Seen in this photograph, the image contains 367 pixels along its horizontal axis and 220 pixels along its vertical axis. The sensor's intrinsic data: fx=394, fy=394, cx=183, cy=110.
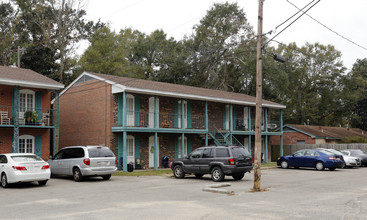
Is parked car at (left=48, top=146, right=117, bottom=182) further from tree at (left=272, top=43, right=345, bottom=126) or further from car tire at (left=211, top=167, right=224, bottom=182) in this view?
tree at (left=272, top=43, right=345, bottom=126)

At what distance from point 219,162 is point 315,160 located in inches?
431

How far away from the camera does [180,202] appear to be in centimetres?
1178

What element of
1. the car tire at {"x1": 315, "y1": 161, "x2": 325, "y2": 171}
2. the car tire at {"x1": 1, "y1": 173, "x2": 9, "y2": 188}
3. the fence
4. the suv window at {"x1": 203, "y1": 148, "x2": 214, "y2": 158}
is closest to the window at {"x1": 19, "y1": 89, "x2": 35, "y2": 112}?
the car tire at {"x1": 1, "y1": 173, "x2": 9, "y2": 188}

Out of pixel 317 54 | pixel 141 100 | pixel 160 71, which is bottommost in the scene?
pixel 141 100

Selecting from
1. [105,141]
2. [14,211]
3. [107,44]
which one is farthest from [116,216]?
[107,44]

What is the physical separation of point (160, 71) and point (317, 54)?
2423cm

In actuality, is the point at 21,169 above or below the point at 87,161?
below

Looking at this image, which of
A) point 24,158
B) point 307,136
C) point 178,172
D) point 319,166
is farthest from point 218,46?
point 24,158

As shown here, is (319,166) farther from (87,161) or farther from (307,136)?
(307,136)

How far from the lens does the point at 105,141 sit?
2714 cm

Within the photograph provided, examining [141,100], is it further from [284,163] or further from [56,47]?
[56,47]

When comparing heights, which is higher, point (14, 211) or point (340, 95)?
point (340, 95)

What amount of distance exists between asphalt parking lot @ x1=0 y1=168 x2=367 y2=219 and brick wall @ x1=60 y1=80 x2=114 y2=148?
11410 mm

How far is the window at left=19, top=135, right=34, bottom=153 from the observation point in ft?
82.5
